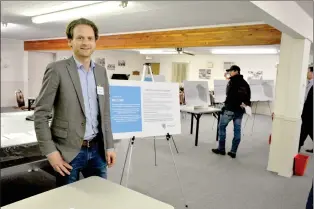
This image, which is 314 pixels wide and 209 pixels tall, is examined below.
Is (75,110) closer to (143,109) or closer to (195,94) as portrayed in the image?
(143,109)

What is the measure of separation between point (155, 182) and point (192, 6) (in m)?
2.35

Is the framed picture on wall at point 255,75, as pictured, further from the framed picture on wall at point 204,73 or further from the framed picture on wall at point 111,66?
the framed picture on wall at point 111,66

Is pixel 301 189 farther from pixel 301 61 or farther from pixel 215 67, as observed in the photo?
pixel 215 67

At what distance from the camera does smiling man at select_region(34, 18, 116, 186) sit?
4.29 ft

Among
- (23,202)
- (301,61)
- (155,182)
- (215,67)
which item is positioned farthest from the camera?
(215,67)

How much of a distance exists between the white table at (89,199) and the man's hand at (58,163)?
13 centimetres

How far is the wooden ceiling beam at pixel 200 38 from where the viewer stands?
13.9ft

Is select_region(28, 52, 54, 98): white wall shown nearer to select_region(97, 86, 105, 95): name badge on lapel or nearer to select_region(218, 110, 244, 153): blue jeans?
select_region(218, 110, 244, 153): blue jeans

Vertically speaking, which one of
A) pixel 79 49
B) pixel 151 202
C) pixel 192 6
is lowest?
pixel 151 202

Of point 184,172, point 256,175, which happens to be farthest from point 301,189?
point 184,172

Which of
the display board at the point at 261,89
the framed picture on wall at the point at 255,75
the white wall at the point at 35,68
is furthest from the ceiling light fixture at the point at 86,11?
the framed picture on wall at the point at 255,75

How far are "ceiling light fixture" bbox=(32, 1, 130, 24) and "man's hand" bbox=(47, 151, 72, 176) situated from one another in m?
2.55

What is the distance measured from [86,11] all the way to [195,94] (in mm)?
2829

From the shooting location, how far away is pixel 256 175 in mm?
3553
